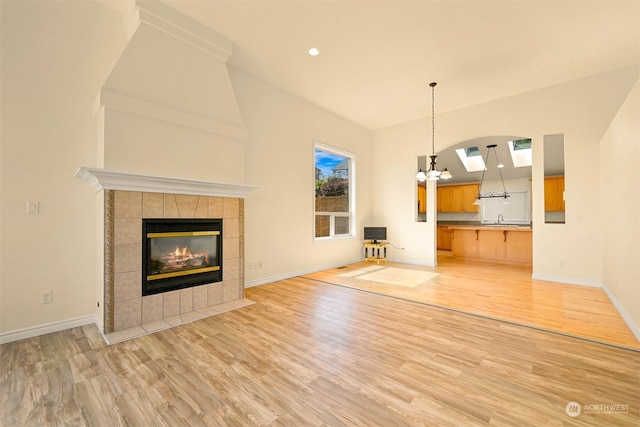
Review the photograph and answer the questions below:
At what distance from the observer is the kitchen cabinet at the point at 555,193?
7141 millimetres

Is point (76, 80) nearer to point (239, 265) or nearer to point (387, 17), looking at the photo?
point (239, 265)

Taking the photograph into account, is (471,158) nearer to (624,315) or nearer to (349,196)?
(349,196)

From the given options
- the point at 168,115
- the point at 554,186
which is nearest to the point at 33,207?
the point at 168,115

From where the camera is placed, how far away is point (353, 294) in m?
3.97

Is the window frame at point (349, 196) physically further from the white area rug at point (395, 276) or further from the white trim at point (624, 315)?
the white trim at point (624, 315)

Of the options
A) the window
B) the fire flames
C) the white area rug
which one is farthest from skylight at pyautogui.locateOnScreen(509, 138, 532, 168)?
the fire flames

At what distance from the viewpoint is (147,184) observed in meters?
2.88

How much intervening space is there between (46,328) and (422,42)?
5.38m

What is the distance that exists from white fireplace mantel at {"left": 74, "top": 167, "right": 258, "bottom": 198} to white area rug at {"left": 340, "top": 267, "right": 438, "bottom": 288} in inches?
113

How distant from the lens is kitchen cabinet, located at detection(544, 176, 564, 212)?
714cm

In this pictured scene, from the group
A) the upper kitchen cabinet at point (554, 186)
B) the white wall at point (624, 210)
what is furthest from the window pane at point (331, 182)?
the upper kitchen cabinet at point (554, 186)

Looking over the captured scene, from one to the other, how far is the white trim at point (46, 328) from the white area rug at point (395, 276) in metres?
3.76

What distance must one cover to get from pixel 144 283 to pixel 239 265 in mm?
1147

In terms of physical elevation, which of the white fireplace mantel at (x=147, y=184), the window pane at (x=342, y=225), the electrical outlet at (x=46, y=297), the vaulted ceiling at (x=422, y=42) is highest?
the vaulted ceiling at (x=422, y=42)
